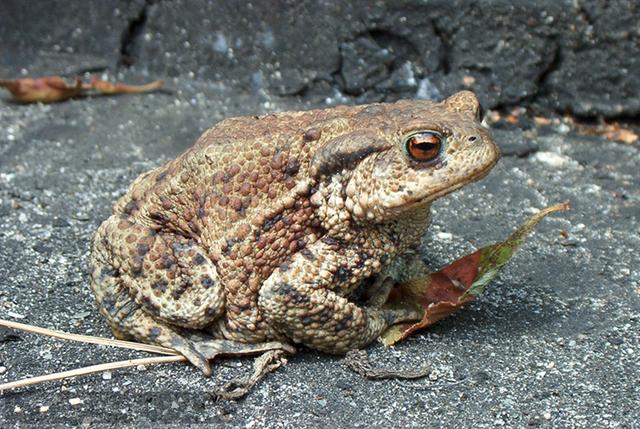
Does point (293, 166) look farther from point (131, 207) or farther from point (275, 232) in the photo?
point (131, 207)

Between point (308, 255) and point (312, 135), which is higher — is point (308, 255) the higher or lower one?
the lower one

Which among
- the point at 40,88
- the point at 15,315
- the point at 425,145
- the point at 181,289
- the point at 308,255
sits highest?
the point at 425,145

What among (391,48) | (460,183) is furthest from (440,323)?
(391,48)

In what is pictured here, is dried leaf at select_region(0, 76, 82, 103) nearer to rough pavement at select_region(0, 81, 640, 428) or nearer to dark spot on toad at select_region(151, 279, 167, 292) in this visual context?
rough pavement at select_region(0, 81, 640, 428)

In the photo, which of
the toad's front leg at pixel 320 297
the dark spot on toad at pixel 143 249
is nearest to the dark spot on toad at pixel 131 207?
the dark spot on toad at pixel 143 249

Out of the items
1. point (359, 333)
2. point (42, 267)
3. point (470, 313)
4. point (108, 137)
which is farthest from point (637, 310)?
point (108, 137)

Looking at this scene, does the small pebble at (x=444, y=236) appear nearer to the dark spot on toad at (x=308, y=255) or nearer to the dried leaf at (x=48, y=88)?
the dark spot on toad at (x=308, y=255)
